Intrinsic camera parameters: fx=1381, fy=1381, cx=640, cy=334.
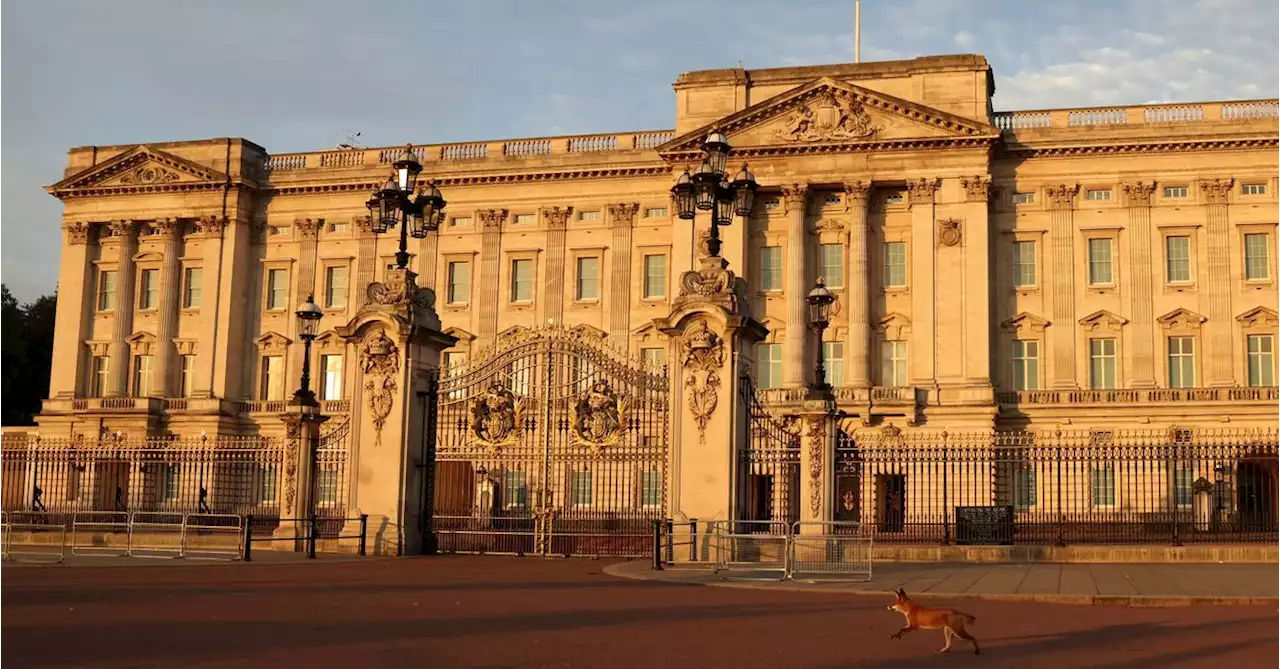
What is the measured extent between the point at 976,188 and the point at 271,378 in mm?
31334

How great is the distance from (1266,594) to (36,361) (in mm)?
72466

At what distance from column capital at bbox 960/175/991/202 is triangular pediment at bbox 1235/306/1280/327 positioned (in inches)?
408

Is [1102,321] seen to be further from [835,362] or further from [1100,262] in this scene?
[835,362]

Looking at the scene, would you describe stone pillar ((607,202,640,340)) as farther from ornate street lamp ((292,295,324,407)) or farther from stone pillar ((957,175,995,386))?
ornate street lamp ((292,295,324,407))

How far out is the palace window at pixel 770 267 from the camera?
55.4 metres

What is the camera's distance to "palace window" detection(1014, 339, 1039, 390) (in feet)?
174

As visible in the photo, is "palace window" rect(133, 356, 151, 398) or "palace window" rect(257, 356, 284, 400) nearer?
"palace window" rect(257, 356, 284, 400)

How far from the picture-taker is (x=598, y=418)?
82.6 ft

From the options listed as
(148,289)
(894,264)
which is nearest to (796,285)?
(894,264)

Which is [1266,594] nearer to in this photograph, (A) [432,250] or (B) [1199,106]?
(B) [1199,106]

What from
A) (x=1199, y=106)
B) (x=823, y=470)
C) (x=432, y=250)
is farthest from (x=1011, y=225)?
(x=823, y=470)

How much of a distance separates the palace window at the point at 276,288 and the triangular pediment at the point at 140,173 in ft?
15.7

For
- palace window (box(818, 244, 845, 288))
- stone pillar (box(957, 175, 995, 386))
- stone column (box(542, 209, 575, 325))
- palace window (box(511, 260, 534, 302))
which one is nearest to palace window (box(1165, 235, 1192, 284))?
stone pillar (box(957, 175, 995, 386))

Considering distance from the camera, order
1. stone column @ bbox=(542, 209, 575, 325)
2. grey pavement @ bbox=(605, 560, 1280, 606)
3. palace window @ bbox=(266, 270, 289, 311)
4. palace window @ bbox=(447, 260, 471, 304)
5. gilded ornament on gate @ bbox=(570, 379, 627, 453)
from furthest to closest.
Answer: palace window @ bbox=(266, 270, 289, 311), palace window @ bbox=(447, 260, 471, 304), stone column @ bbox=(542, 209, 575, 325), gilded ornament on gate @ bbox=(570, 379, 627, 453), grey pavement @ bbox=(605, 560, 1280, 606)
